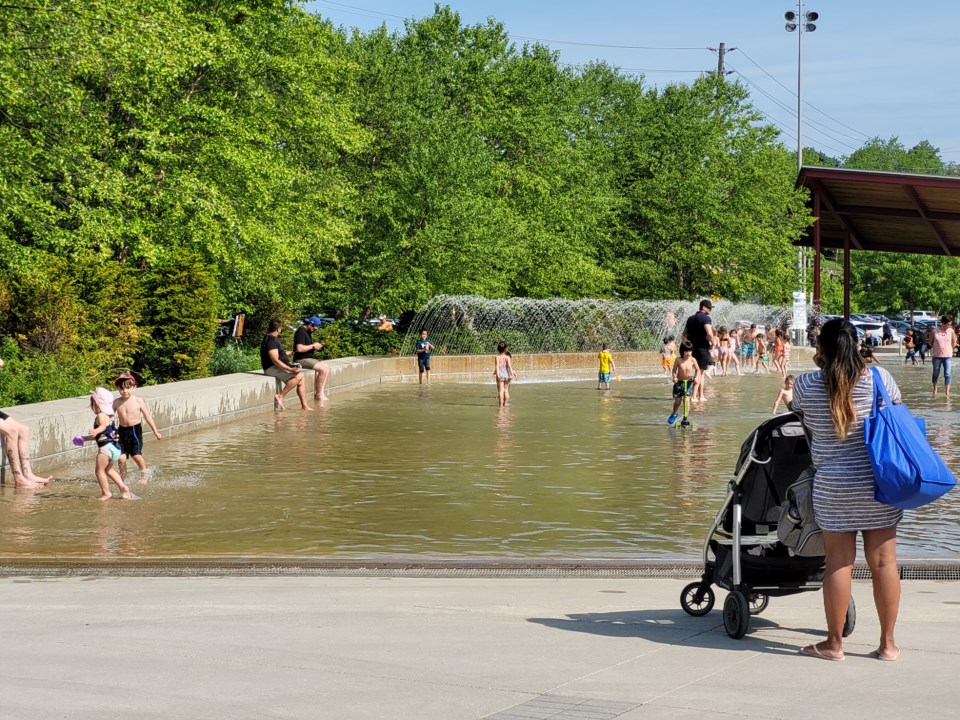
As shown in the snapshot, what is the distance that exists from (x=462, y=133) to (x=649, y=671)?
120ft

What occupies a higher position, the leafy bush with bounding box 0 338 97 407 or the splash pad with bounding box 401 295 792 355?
the splash pad with bounding box 401 295 792 355

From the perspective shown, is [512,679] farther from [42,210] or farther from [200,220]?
[200,220]

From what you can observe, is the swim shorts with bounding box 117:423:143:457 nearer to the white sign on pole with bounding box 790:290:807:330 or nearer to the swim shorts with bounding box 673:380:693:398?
the swim shorts with bounding box 673:380:693:398

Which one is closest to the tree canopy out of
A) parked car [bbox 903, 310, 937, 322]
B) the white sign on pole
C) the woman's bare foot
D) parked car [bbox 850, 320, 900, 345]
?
the white sign on pole

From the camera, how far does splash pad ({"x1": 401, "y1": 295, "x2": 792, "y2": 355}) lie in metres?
43.1

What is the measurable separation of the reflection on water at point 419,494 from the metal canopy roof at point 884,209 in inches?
975

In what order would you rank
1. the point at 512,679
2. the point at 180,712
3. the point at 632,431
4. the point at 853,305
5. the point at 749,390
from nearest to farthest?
the point at 180,712 → the point at 512,679 → the point at 632,431 → the point at 749,390 → the point at 853,305

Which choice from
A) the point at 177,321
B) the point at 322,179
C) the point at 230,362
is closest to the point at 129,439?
the point at 177,321

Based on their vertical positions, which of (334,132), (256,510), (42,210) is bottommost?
(256,510)

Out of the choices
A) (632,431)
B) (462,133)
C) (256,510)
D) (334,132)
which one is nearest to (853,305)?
(462,133)

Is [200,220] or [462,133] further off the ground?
[462,133]


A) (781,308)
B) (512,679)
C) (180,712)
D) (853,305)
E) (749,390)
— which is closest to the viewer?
(180,712)

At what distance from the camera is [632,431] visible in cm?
2097

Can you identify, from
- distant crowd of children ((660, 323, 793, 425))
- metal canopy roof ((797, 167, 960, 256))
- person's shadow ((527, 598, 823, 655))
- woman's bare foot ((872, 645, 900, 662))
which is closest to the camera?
woman's bare foot ((872, 645, 900, 662))
